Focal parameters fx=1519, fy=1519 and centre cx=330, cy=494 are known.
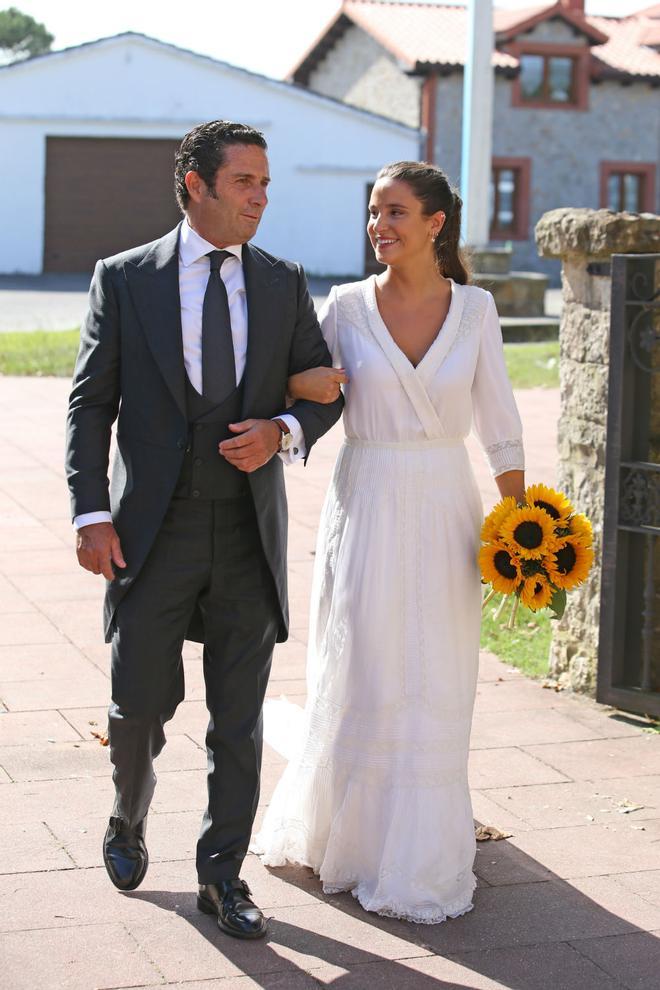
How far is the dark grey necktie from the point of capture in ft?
12.5

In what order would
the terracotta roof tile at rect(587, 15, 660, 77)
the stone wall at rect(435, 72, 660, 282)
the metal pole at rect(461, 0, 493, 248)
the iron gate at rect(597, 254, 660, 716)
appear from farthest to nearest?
the terracotta roof tile at rect(587, 15, 660, 77) < the stone wall at rect(435, 72, 660, 282) < the metal pole at rect(461, 0, 493, 248) < the iron gate at rect(597, 254, 660, 716)

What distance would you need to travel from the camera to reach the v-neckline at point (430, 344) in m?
4.06

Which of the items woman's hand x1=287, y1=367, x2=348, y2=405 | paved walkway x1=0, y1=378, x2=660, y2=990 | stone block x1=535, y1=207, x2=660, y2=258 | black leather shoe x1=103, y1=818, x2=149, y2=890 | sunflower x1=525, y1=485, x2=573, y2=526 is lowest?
paved walkway x1=0, y1=378, x2=660, y2=990

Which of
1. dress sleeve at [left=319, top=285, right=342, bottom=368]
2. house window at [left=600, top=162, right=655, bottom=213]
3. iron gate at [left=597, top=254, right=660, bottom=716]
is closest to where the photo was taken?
dress sleeve at [left=319, top=285, right=342, bottom=368]

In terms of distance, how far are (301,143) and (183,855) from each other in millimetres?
34890


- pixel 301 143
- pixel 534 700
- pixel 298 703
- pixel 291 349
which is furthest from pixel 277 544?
pixel 301 143

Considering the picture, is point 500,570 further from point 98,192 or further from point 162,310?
point 98,192

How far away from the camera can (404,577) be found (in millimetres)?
4117

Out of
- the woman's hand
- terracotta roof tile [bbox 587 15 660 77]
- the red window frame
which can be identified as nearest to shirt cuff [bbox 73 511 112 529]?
the woman's hand

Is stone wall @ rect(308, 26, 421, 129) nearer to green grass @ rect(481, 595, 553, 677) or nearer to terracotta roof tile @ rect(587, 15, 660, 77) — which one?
terracotta roof tile @ rect(587, 15, 660, 77)

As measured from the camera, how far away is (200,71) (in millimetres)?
37250

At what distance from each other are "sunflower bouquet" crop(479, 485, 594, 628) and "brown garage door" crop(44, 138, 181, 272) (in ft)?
111

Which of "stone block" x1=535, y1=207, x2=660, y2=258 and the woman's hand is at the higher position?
"stone block" x1=535, y1=207, x2=660, y2=258

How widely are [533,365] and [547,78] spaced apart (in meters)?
25.2
